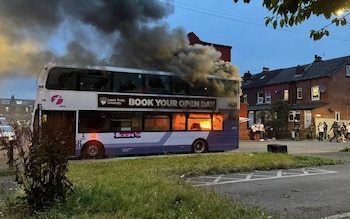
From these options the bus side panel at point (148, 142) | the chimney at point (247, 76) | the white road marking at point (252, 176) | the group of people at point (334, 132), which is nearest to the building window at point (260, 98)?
the chimney at point (247, 76)

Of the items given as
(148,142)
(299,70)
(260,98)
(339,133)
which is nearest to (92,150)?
(148,142)

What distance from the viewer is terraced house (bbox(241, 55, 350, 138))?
143 ft

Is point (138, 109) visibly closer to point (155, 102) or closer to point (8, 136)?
point (155, 102)

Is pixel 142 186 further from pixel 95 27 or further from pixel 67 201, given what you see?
pixel 95 27

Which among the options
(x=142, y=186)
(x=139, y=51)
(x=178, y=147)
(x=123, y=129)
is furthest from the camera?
(x=178, y=147)

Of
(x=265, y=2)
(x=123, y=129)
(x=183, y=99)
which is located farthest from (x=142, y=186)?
(x=183, y=99)

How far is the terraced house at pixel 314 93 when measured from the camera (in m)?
43.6

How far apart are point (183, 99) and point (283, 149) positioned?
212 inches

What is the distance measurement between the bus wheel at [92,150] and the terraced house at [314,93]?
27.8 metres

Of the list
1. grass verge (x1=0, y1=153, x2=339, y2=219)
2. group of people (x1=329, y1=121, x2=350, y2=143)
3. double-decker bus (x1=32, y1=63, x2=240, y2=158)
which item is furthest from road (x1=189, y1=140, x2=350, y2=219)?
group of people (x1=329, y1=121, x2=350, y2=143)

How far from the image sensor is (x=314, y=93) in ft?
152

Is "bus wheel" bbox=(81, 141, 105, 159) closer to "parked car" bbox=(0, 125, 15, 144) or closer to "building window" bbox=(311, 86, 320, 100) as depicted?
"parked car" bbox=(0, 125, 15, 144)

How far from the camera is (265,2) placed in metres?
4.56

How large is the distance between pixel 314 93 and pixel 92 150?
35.6m
